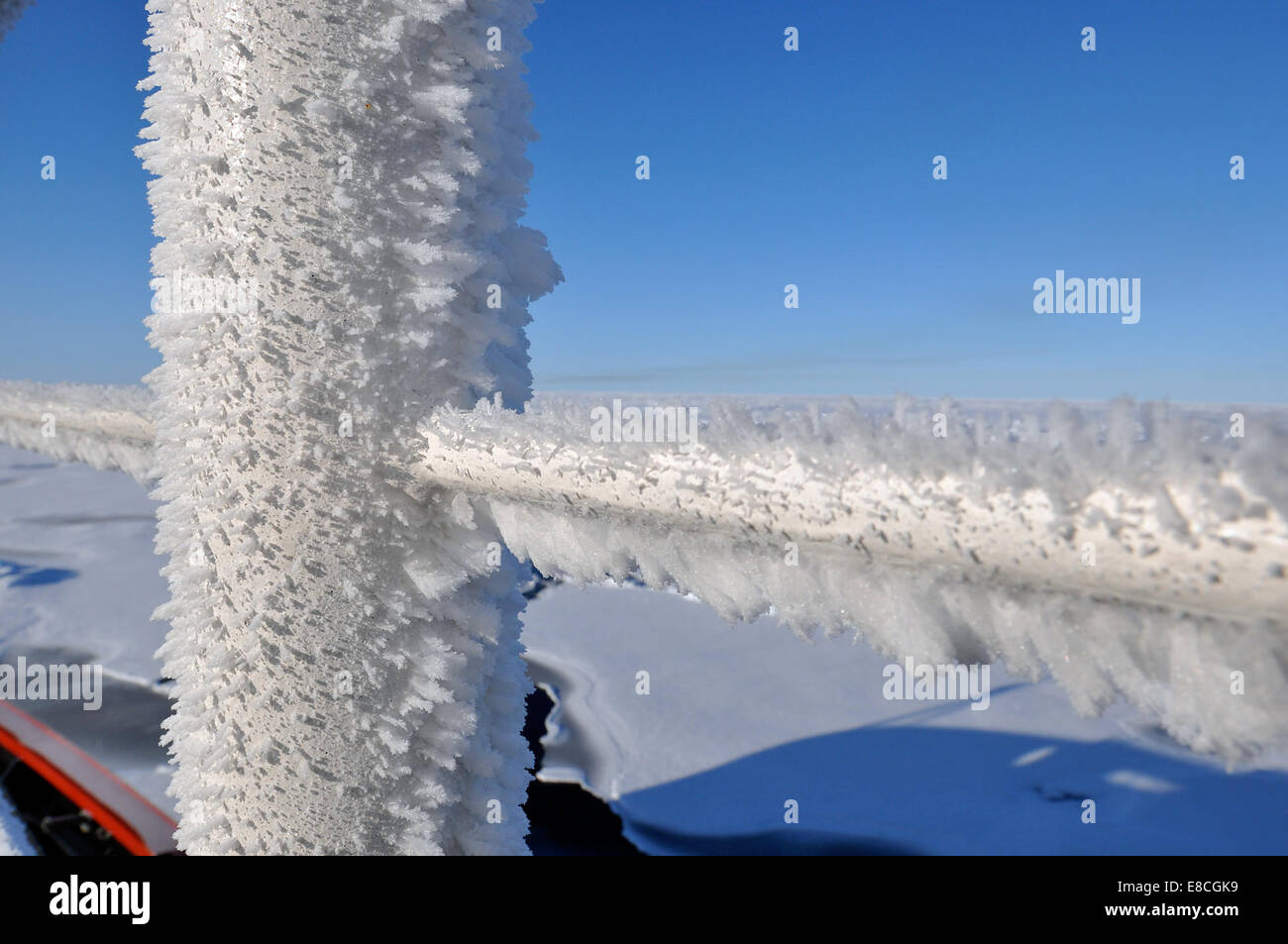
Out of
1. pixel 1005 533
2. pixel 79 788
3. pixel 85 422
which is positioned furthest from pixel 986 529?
pixel 79 788

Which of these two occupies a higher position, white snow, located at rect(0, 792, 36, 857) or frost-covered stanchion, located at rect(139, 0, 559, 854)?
frost-covered stanchion, located at rect(139, 0, 559, 854)

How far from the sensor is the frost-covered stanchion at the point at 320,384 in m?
0.36

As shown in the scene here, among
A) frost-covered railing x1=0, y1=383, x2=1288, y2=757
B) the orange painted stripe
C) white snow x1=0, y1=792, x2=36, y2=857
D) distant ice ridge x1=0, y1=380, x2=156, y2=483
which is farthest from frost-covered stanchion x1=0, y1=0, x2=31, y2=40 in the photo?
white snow x1=0, y1=792, x2=36, y2=857

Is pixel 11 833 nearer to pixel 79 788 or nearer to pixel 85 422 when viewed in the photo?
pixel 79 788

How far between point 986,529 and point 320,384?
347 mm

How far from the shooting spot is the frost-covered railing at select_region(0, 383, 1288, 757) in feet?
0.58

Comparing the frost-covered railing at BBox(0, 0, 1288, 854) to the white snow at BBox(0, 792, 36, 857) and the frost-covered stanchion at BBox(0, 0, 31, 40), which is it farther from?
the white snow at BBox(0, 792, 36, 857)

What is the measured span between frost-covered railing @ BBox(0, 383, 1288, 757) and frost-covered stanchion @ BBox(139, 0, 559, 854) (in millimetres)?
113

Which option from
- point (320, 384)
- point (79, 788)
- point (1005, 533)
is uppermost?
Answer: point (320, 384)

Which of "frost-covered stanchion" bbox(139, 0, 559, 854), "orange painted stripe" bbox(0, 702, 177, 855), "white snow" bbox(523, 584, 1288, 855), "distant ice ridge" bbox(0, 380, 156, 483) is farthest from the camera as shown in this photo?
"white snow" bbox(523, 584, 1288, 855)

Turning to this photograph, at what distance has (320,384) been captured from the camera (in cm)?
37

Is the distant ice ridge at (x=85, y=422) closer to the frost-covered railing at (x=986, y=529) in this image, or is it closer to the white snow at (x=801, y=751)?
the frost-covered railing at (x=986, y=529)
